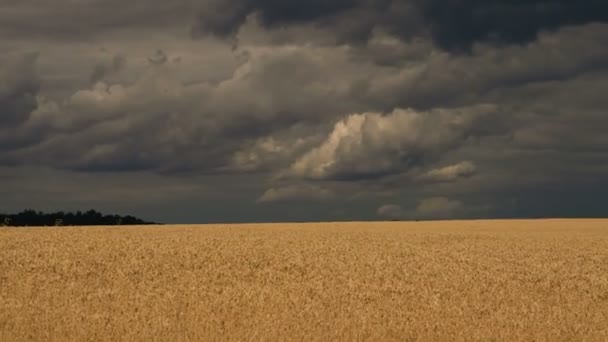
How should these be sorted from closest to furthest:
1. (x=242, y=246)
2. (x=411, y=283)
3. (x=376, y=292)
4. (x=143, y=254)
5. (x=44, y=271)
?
(x=376, y=292) < (x=411, y=283) < (x=44, y=271) < (x=143, y=254) < (x=242, y=246)

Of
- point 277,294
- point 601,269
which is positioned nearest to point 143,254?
point 277,294

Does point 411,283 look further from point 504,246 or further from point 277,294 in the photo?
point 504,246

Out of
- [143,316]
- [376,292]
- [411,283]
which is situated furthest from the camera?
[411,283]

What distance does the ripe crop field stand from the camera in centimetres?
1254

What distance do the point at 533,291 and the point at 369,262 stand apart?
5519mm

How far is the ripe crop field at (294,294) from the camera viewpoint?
12539mm

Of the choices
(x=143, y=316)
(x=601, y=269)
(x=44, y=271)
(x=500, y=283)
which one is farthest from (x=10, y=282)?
(x=601, y=269)

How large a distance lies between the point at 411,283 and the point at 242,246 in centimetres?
986

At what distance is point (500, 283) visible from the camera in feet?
60.2

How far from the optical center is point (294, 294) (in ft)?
52.3

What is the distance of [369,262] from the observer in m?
21.8

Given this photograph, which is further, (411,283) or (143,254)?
(143,254)

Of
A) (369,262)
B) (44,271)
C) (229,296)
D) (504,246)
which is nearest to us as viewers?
(229,296)

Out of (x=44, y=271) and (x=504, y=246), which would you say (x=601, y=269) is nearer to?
(x=504, y=246)
